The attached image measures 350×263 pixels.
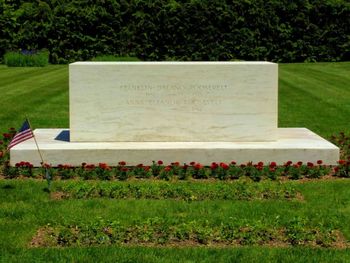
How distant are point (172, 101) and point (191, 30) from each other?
19.5 m

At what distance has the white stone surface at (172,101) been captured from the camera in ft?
34.0

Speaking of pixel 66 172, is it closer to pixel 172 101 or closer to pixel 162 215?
pixel 172 101

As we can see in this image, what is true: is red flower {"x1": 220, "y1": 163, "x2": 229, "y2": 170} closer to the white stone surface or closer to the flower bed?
the flower bed

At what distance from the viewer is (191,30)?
2964cm

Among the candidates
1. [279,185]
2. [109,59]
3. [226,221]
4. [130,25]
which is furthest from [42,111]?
[130,25]

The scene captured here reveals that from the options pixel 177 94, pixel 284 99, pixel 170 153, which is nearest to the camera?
pixel 170 153

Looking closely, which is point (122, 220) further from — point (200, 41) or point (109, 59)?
point (200, 41)

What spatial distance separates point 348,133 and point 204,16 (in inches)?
698

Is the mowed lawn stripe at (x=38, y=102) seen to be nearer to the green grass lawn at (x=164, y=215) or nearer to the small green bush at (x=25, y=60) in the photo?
the green grass lawn at (x=164, y=215)

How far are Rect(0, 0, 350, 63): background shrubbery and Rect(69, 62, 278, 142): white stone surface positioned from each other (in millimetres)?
19004

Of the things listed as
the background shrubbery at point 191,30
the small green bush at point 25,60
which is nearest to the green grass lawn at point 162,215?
the small green bush at point 25,60

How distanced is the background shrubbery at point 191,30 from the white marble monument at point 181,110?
19.0 meters

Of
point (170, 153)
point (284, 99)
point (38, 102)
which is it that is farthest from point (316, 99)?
point (170, 153)

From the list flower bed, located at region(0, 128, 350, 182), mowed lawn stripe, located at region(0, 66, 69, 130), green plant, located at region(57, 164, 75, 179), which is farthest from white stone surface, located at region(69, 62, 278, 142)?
mowed lawn stripe, located at region(0, 66, 69, 130)
